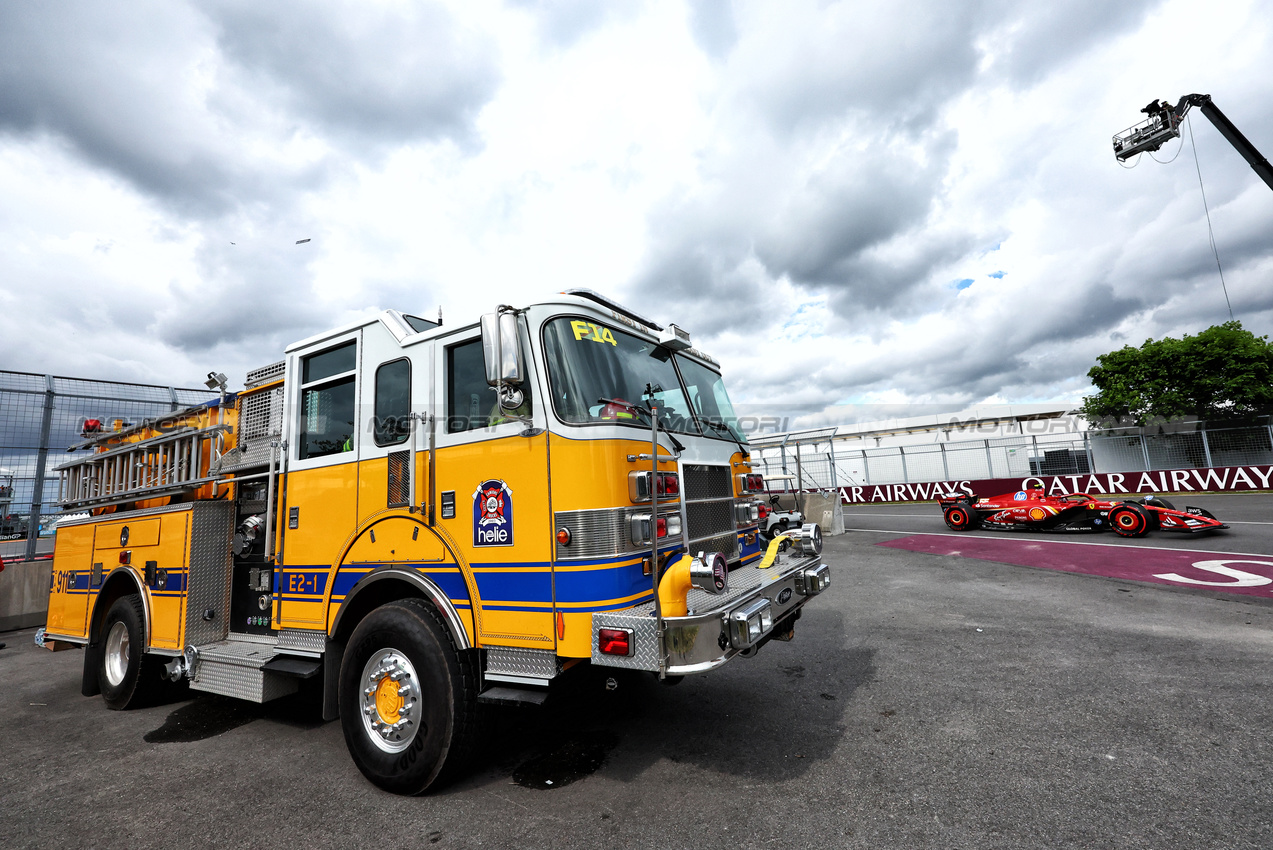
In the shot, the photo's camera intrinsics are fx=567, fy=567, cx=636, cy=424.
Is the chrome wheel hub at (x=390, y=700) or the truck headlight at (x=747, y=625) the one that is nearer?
the truck headlight at (x=747, y=625)

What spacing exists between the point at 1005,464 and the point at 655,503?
26143 mm

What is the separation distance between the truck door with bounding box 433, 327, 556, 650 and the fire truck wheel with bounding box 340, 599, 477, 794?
32 cm

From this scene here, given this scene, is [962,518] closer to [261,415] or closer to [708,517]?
[708,517]

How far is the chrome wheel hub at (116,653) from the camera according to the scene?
547 centimetres

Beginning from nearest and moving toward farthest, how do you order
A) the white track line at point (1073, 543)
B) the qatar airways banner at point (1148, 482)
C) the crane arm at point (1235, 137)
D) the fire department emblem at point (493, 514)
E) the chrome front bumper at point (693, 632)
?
the chrome front bumper at point (693, 632) < the fire department emblem at point (493, 514) < the white track line at point (1073, 543) < the crane arm at point (1235, 137) < the qatar airways banner at point (1148, 482)

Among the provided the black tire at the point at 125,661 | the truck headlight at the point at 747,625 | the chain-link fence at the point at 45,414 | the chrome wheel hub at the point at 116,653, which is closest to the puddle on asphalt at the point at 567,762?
the truck headlight at the point at 747,625

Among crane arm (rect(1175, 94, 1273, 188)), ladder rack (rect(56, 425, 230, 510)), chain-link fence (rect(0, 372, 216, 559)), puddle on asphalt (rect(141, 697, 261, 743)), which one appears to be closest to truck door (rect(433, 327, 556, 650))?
ladder rack (rect(56, 425, 230, 510))

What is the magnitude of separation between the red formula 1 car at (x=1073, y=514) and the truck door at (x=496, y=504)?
13.6 m

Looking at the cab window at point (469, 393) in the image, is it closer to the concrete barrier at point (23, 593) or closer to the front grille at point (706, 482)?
the front grille at point (706, 482)

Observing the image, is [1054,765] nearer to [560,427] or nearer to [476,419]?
[560,427]

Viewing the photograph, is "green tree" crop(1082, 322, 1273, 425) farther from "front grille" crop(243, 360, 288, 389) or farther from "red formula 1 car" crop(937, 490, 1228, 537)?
"front grille" crop(243, 360, 288, 389)

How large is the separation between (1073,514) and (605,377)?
44.8ft

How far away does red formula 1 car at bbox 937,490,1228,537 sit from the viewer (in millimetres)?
11188

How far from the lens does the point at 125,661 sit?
5461 millimetres
